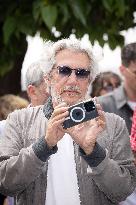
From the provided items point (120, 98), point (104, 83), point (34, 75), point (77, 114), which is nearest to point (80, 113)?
point (77, 114)

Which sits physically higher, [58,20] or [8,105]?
[58,20]

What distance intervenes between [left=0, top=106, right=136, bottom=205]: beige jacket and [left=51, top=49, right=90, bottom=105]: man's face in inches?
7.5

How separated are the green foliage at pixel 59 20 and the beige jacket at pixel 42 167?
147 cm

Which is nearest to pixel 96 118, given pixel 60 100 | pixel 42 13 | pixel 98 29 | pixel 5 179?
pixel 60 100

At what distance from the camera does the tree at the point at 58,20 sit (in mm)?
5719

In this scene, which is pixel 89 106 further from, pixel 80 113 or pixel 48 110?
pixel 48 110

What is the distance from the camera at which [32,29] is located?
19.8ft

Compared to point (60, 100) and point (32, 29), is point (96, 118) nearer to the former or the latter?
point (60, 100)

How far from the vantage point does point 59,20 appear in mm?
5898

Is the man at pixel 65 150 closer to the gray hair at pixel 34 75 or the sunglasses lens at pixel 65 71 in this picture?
the sunglasses lens at pixel 65 71

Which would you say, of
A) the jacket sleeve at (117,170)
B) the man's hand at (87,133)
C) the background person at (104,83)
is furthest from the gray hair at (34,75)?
the background person at (104,83)

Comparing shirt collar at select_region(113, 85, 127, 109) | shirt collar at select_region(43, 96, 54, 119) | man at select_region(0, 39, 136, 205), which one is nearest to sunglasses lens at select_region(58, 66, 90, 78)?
man at select_region(0, 39, 136, 205)

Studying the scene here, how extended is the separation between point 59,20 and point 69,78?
1.98 m

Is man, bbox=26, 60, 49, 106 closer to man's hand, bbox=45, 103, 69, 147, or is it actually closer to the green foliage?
the green foliage
